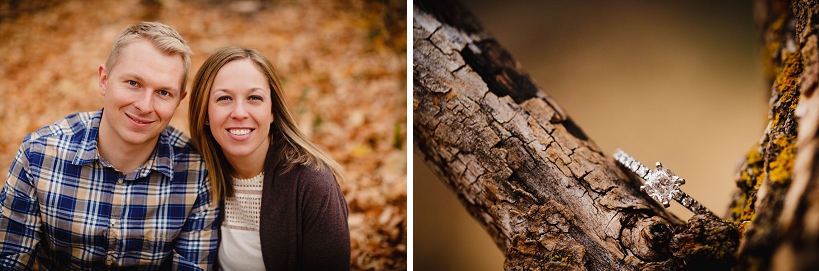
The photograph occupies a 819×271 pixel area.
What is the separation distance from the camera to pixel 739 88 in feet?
5.54

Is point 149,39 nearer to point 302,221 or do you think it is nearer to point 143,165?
point 143,165

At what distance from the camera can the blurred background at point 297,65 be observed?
2.03 metres

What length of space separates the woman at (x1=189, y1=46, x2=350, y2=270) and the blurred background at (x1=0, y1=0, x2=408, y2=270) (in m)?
0.57

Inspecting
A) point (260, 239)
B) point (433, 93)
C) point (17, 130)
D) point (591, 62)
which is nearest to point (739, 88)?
point (591, 62)

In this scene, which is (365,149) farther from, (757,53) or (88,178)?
(757,53)

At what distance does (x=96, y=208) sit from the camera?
141cm

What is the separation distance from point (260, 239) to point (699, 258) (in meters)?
1.39

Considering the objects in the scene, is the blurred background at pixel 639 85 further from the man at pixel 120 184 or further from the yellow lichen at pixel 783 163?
the man at pixel 120 184

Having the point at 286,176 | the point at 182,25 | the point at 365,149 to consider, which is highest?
the point at 182,25

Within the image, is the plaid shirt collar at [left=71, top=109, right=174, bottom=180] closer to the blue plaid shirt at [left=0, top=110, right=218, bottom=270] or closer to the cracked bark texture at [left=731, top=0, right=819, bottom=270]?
the blue plaid shirt at [left=0, top=110, right=218, bottom=270]

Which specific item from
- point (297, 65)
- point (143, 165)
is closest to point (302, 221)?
point (143, 165)

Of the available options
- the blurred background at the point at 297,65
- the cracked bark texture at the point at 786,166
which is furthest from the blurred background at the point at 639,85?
the blurred background at the point at 297,65

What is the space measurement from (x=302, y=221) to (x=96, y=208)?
2.30 ft

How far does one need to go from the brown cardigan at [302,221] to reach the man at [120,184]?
0.24m
